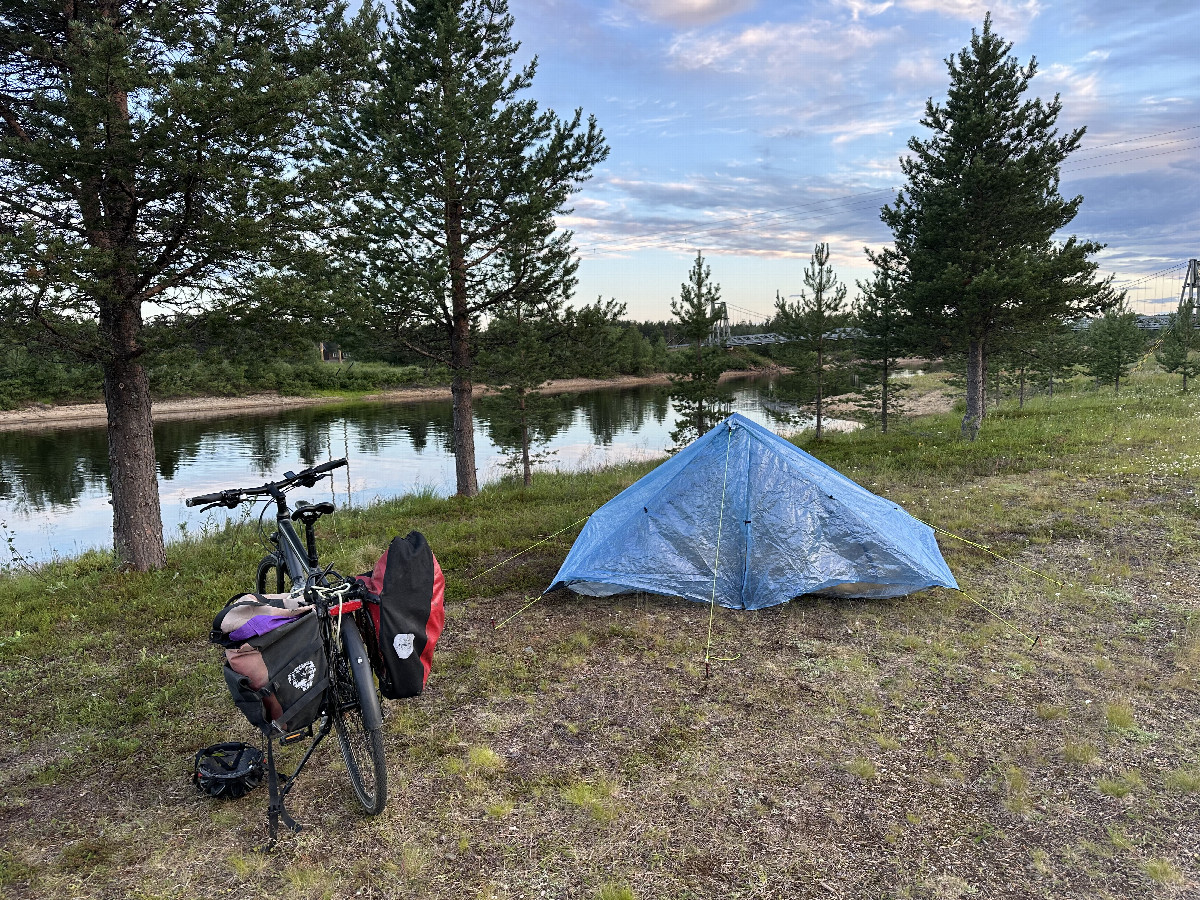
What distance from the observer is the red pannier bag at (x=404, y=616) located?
11.8ft

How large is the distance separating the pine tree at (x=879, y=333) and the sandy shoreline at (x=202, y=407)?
13.4 metres

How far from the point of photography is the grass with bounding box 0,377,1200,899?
3.52 metres

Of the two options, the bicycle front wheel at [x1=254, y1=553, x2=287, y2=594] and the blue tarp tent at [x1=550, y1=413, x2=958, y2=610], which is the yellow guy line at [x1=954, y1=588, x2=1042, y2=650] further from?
the bicycle front wheel at [x1=254, y1=553, x2=287, y2=594]

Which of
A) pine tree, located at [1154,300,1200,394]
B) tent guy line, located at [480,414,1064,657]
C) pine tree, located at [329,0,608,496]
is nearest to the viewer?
tent guy line, located at [480,414,1064,657]

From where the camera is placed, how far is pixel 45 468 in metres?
25.5

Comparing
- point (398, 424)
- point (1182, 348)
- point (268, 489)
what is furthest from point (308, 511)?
point (1182, 348)

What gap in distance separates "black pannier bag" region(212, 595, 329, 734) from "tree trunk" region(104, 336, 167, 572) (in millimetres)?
5741

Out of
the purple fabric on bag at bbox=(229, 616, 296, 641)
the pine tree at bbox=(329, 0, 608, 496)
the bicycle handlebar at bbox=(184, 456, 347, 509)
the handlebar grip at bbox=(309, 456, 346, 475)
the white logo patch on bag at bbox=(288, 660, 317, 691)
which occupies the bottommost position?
the white logo patch on bag at bbox=(288, 660, 317, 691)

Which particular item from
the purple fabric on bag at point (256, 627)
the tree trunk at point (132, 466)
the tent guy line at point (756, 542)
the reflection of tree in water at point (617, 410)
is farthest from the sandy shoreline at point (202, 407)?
the purple fabric on bag at point (256, 627)

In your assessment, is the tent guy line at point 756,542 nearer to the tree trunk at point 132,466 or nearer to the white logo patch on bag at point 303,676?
the white logo patch on bag at point 303,676

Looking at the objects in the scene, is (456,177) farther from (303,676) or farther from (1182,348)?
(1182,348)

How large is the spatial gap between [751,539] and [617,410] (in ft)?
127

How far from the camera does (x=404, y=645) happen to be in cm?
361

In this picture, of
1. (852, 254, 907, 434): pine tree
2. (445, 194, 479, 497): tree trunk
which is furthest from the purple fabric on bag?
(852, 254, 907, 434): pine tree
